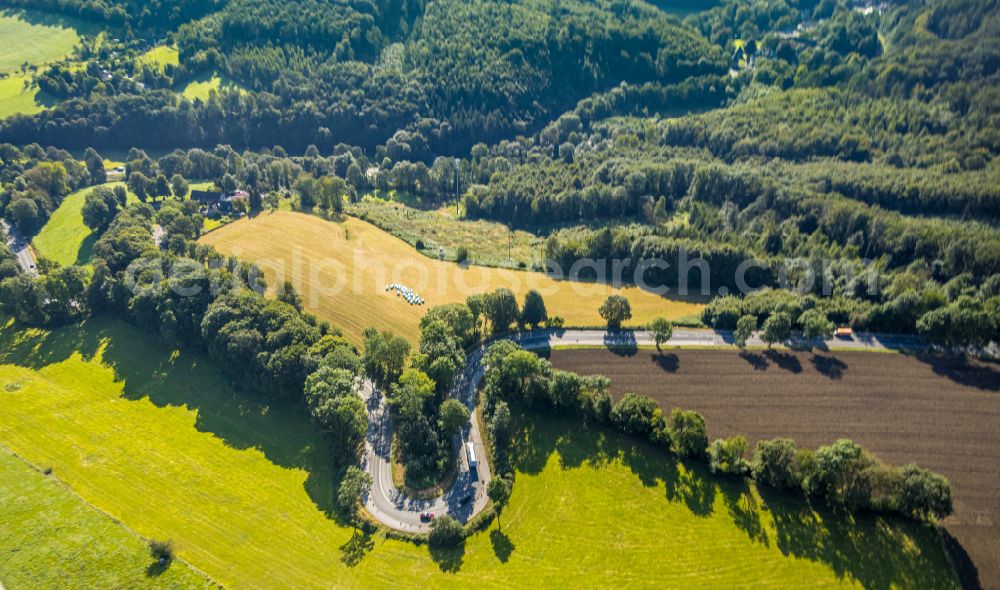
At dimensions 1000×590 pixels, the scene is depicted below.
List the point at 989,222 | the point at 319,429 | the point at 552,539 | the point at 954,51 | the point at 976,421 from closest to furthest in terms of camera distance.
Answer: the point at 552,539, the point at 976,421, the point at 319,429, the point at 989,222, the point at 954,51

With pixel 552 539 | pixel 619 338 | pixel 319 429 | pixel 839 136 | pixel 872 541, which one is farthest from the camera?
pixel 839 136

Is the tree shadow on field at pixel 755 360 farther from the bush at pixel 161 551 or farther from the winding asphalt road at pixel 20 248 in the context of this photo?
the winding asphalt road at pixel 20 248

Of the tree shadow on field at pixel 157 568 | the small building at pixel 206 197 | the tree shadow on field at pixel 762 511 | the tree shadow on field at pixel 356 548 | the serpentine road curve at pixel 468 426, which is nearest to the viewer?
the tree shadow on field at pixel 762 511

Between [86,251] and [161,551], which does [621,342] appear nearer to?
[161,551]

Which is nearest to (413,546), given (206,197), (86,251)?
(86,251)

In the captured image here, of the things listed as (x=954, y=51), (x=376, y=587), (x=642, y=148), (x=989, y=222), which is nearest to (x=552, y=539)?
(x=376, y=587)

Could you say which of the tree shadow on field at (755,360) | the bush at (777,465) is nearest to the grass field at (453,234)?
the tree shadow on field at (755,360)

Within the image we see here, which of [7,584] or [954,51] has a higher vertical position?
[954,51]

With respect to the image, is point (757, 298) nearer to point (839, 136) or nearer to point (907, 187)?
point (907, 187)
